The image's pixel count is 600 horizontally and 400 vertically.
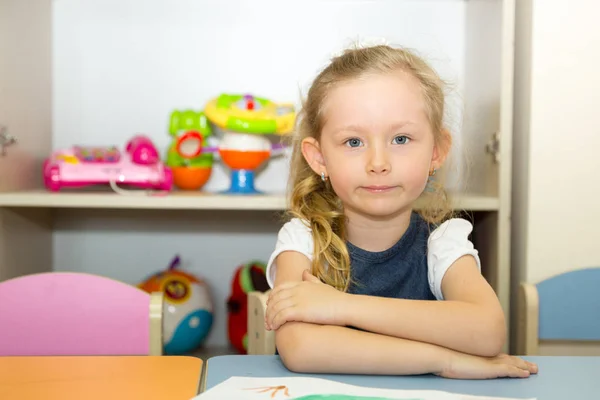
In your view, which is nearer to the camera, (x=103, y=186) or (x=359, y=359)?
(x=359, y=359)

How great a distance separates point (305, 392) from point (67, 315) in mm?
555

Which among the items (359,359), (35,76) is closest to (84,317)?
(359,359)

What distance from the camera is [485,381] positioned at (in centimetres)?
69

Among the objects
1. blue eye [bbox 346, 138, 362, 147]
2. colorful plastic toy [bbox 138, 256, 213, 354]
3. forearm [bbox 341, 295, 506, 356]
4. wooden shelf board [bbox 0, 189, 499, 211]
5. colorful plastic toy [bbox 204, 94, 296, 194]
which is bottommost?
colorful plastic toy [bbox 138, 256, 213, 354]

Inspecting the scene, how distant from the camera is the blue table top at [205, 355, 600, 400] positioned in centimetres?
64

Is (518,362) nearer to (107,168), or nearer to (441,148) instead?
(441,148)

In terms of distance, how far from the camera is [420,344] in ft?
2.29

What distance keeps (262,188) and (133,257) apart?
1.22 feet

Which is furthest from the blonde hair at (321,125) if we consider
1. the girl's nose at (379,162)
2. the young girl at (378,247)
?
the girl's nose at (379,162)

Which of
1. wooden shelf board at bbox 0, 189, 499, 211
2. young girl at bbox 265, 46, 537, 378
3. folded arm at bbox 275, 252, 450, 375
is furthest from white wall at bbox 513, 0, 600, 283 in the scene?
folded arm at bbox 275, 252, 450, 375

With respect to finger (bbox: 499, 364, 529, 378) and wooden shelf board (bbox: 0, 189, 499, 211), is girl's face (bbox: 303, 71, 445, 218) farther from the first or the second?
wooden shelf board (bbox: 0, 189, 499, 211)

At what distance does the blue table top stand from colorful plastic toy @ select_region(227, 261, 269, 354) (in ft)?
2.86

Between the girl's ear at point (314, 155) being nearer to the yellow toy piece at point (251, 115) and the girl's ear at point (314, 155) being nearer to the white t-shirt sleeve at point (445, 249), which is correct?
the white t-shirt sleeve at point (445, 249)

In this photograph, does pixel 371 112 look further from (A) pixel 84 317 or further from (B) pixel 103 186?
(B) pixel 103 186
